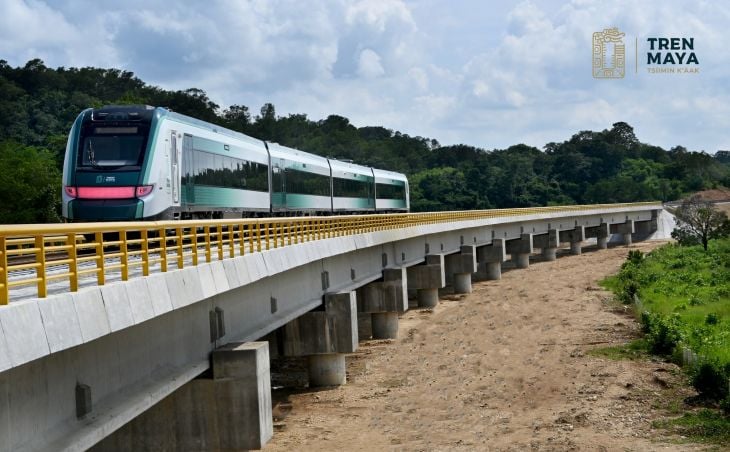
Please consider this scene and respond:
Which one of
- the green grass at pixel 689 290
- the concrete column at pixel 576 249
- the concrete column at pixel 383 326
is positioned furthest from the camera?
the concrete column at pixel 576 249

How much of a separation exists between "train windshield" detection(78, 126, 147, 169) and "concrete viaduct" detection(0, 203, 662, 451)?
203 centimetres

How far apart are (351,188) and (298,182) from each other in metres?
10.0

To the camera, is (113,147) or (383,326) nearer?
(113,147)

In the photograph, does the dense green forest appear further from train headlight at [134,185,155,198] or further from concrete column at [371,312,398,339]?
train headlight at [134,185,155,198]

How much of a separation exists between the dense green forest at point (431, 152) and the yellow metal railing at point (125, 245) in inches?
2045

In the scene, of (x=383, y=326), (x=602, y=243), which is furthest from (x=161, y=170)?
(x=602, y=243)

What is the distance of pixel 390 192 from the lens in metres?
56.8

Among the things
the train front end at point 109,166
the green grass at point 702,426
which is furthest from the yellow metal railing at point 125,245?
the green grass at point 702,426

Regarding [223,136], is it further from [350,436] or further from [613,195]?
[613,195]

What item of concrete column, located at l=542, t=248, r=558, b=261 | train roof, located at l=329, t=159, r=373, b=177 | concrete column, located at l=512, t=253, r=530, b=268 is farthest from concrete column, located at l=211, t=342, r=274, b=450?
concrete column, located at l=542, t=248, r=558, b=261

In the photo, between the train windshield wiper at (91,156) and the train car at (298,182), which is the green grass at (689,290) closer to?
the train car at (298,182)

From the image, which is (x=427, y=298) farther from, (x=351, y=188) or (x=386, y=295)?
(x=386, y=295)

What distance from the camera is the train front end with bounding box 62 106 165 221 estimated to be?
2133 cm

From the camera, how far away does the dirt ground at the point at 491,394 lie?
19.3 metres
